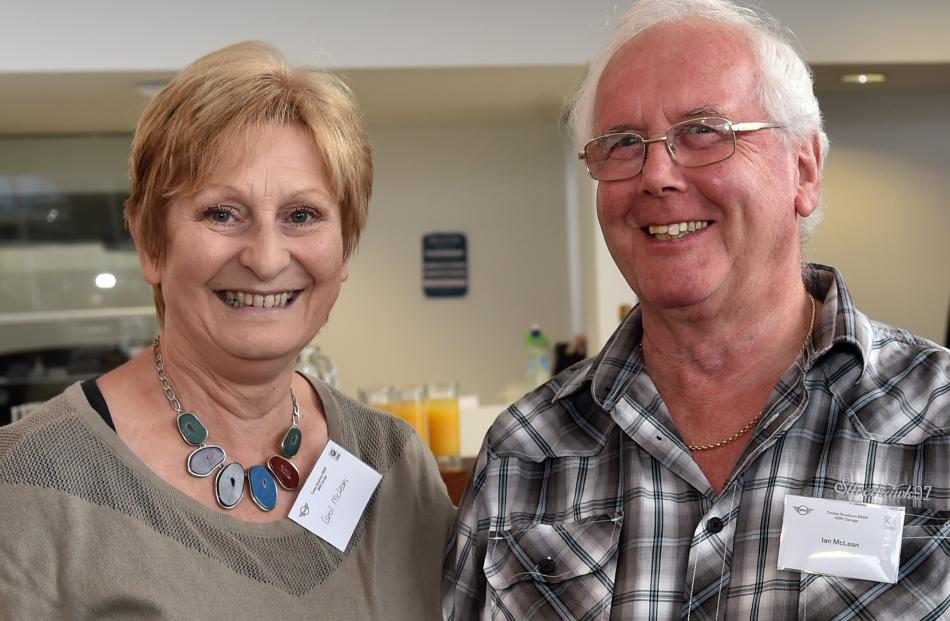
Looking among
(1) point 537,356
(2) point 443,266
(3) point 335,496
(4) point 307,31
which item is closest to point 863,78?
(1) point 537,356

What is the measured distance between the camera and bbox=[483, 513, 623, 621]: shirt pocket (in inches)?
56.7

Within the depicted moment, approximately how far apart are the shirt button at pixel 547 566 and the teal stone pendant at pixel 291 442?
412 millimetres

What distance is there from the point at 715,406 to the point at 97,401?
2.83ft

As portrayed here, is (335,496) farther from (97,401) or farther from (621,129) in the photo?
(621,129)

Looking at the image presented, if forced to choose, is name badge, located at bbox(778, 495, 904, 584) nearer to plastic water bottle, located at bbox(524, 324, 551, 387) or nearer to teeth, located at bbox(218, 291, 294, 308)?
teeth, located at bbox(218, 291, 294, 308)

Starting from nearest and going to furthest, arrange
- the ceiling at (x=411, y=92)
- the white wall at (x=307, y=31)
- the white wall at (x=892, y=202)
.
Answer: the white wall at (x=307, y=31) → the ceiling at (x=411, y=92) → the white wall at (x=892, y=202)

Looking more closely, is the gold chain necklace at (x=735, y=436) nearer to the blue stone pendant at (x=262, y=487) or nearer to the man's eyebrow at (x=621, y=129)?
the man's eyebrow at (x=621, y=129)

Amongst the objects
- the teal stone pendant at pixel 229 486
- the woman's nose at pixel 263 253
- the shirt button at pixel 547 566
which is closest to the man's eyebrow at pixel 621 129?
the woman's nose at pixel 263 253

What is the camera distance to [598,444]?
4.97 ft

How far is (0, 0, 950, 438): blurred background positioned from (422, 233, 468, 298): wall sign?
0.15ft

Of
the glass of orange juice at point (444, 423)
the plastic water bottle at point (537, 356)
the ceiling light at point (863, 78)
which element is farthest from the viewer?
the plastic water bottle at point (537, 356)

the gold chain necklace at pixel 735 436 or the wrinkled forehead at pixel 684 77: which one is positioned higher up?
the wrinkled forehead at pixel 684 77

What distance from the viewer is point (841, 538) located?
1315mm

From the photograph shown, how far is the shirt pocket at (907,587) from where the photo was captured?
127 centimetres
